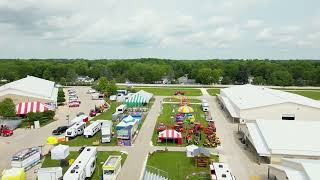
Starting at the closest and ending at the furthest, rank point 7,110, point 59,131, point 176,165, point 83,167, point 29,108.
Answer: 1. point 83,167
2. point 176,165
3. point 59,131
4. point 7,110
5. point 29,108

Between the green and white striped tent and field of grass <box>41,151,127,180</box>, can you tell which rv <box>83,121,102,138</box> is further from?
the green and white striped tent

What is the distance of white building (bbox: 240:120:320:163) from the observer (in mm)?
21078

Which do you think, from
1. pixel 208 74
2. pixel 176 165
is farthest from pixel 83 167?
pixel 208 74

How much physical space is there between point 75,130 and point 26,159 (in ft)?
26.4

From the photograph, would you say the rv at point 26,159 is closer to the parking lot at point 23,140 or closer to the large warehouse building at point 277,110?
the parking lot at point 23,140

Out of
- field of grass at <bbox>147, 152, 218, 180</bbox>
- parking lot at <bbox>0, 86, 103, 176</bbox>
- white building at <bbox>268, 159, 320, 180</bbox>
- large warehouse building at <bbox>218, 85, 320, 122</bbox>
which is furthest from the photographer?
large warehouse building at <bbox>218, 85, 320, 122</bbox>

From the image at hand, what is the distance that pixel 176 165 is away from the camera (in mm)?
21562

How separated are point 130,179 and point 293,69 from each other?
86.8 metres

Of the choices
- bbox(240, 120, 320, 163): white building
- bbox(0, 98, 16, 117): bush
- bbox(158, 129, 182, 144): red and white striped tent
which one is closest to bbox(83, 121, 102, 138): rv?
bbox(158, 129, 182, 144): red and white striped tent

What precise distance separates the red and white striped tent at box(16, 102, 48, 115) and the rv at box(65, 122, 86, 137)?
10.3 metres

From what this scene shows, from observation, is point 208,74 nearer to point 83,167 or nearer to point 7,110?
point 7,110

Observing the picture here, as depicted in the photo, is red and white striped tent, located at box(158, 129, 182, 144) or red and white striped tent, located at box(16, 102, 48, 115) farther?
red and white striped tent, located at box(16, 102, 48, 115)

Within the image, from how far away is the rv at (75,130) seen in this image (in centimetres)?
2808

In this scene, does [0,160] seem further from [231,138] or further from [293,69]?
[293,69]
